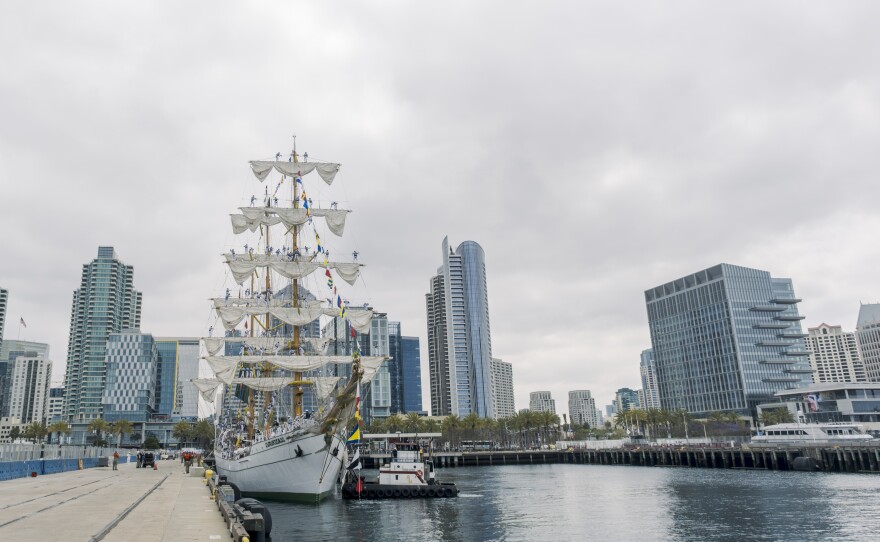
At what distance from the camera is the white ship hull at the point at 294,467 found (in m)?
46.1

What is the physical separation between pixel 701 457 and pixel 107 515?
90.9 metres

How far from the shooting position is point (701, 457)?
95.6 metres

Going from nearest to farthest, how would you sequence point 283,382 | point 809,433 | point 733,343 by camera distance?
point 283,382 → point 809,433 → point 733,343

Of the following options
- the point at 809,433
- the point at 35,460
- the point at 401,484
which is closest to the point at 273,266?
the point at 401,484

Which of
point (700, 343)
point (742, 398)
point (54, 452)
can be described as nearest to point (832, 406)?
point (742, 398)

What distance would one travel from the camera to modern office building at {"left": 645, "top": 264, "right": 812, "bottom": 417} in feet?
527

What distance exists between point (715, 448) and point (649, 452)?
1497cm

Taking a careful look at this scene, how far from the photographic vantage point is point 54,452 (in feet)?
204

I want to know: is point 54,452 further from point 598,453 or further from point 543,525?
point 598,453

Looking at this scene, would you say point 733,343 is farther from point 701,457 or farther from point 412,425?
point 412,425

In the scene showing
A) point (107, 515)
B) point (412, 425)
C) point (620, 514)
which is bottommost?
point (620, 514)

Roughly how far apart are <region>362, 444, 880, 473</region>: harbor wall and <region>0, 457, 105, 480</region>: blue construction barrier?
4505cm

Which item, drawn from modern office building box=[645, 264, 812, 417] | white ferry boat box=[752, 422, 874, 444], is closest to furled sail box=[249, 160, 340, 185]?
white ferry boat box=[752, 422, 874, 444]

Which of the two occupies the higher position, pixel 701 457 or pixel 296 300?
pixel 296 300
